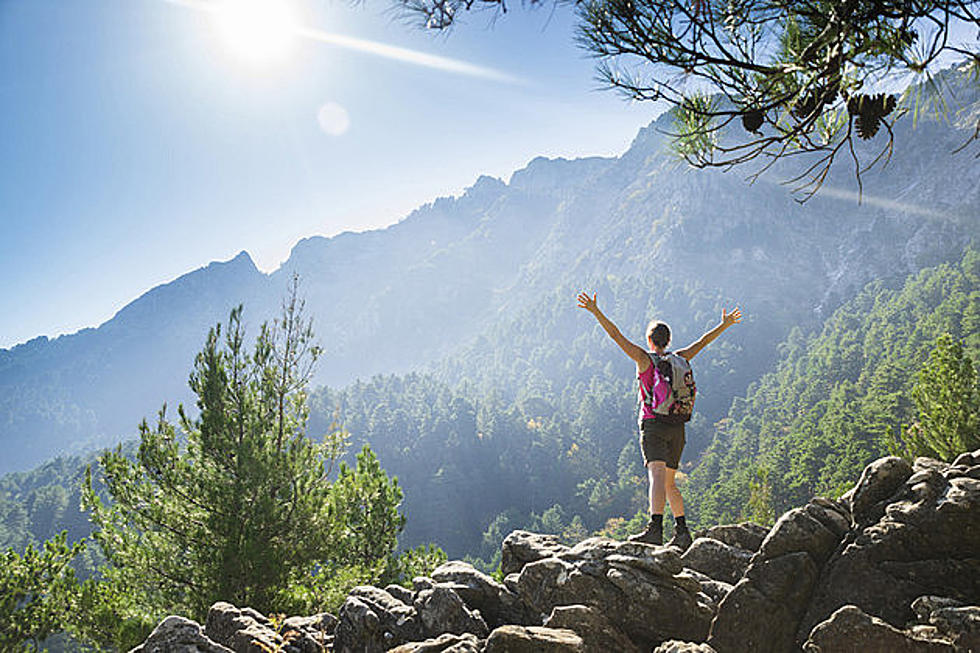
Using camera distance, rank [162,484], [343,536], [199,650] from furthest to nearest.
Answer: [343,536] < [162,484] < [199,650]

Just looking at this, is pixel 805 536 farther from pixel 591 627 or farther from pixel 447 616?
pixel 447 616

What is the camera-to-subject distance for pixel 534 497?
92.6 m

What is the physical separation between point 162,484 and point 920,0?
9052mm

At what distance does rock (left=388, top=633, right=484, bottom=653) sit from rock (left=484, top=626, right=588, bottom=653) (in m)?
0.12

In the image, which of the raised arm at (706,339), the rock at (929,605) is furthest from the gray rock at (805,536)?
the raised arm at (706,339)

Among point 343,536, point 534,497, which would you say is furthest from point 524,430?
point 343,536

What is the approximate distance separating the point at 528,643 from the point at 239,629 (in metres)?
2.38

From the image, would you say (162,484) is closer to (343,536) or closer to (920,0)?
(343,536)

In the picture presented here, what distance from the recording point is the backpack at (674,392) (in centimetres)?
463

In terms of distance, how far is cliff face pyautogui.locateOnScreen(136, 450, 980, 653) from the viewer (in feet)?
9.50

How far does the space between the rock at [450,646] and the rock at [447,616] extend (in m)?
0.40

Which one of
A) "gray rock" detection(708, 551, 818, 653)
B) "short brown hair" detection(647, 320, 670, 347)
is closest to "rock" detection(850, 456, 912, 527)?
"gray rock" detection(708, 551, 818, 653)

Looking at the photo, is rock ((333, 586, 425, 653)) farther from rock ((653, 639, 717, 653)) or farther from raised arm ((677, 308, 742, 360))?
raised arm ((677, 308, 742, 360))

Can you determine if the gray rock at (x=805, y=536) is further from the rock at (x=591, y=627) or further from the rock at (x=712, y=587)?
the rock at (x=591, y=627)
